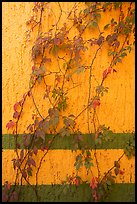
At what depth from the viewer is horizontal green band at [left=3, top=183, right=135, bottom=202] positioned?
316 centimetres

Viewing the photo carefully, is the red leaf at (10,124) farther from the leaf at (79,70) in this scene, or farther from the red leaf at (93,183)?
→ the red leaf at (93,183)

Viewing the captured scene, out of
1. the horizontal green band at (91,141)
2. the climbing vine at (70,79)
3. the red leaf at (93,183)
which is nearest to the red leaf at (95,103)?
the climbing vine at (70,79)

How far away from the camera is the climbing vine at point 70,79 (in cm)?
311

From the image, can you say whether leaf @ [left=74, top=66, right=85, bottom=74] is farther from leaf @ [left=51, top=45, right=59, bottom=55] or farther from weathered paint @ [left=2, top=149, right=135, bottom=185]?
weathered paint @ [left=2, top=149, right=135, bottom=185]

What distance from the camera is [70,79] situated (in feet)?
10.4

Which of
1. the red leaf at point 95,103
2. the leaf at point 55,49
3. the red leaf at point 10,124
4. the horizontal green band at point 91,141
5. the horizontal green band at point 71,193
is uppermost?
the leaf at point 55,49

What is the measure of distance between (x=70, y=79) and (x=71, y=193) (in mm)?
1267

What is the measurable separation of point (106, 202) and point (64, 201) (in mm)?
466

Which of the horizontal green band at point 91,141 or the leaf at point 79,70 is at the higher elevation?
the leaf at point 79,70

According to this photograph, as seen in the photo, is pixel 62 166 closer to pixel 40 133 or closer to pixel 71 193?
pixel 71 193

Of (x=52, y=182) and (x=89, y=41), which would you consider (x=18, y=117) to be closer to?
(x=52, y=182)

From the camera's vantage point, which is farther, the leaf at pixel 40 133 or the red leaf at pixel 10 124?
the red leaf at pixel 10 124

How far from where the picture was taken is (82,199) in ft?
10.4

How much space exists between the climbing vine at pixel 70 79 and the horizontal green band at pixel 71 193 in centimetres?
5
